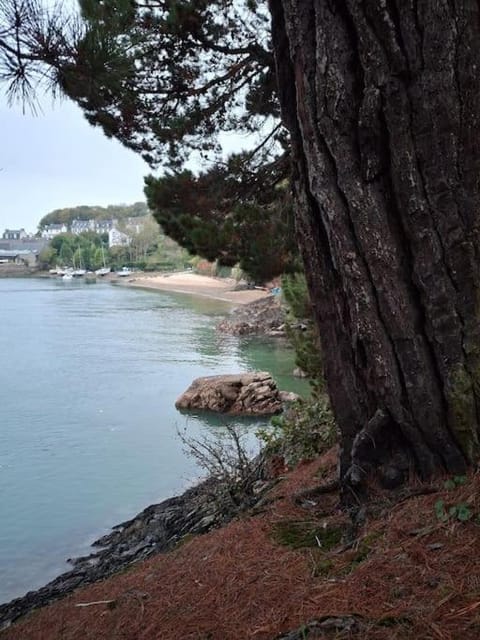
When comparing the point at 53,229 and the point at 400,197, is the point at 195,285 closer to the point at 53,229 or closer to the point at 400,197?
the point at 400,197

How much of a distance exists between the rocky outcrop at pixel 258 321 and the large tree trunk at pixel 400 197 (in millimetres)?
19296

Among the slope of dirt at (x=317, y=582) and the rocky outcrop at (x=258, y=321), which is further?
the rocky outcrop at (x=258, y=321)

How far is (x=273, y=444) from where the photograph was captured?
4.99m

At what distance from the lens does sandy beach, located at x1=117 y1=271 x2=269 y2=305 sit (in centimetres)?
3853

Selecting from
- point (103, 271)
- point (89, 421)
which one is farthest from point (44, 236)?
point (89, 421)

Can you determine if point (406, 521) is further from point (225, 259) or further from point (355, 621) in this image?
point (225, 259)

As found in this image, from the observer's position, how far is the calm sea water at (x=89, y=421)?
7168mm

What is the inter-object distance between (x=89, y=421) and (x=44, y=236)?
77.1 meters

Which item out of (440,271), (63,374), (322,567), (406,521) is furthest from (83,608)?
(63,374)

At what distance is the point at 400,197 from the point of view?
7.77ft

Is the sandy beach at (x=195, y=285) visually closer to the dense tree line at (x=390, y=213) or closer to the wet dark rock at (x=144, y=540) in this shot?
the wet dark rock at (x=144, y=540)

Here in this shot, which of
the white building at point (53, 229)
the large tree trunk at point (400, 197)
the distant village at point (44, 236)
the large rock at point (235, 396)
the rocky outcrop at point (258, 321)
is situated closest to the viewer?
the large tree trunk at point (400, 197)

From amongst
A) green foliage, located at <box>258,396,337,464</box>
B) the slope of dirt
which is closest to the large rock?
green foliage, located at <box>258,396,337,464</box>

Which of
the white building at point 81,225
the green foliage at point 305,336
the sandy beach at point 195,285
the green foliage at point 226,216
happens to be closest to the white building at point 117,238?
the sandy beach at point 195,285
